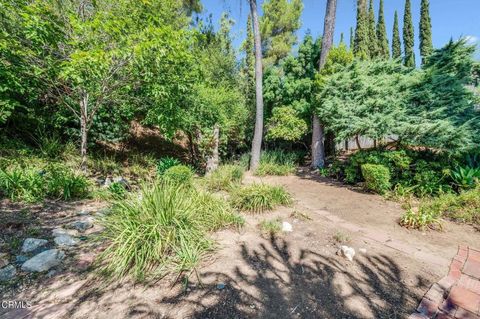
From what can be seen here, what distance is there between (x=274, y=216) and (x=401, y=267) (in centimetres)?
179

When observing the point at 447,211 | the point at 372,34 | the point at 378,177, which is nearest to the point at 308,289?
the point at 447,211

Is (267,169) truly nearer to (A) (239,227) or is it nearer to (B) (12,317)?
(A) (239,227)

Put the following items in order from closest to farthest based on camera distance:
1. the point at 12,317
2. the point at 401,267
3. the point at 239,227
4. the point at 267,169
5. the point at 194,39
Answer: the point at 12,317 < the point at 401,267 < the point at 239,227 < the point at 194,39 < the point at 267,169

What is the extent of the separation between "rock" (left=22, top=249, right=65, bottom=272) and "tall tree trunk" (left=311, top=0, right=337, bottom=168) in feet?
23.1

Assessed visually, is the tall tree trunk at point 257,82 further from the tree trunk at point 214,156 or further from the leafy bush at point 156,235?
the leafy bush at point 156,235

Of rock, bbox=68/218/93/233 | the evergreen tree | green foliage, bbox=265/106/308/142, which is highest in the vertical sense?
the evergreen tree

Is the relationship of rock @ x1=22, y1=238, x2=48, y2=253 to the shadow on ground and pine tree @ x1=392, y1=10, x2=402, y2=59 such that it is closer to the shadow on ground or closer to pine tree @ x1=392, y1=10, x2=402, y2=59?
the shadow on ground

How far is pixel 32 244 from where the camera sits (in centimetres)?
284

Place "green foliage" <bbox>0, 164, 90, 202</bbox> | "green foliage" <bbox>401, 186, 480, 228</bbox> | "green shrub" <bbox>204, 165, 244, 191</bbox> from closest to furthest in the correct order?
"green foliage" <bbox>401, 186, 480, 228</bbox>, "green foliage" <bbox>0, 164, 90, 202</bbox>, "green shrub" <bbox>204, 165, 244, 191</bbox>

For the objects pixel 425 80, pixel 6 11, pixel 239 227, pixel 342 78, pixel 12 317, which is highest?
pixel 6 11

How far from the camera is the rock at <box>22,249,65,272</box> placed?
8.24ft

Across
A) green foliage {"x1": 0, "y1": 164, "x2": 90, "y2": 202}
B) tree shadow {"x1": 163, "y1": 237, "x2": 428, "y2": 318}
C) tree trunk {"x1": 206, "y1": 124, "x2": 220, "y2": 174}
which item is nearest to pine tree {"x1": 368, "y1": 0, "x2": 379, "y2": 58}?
tree trunk {"x1": 206, "y1": 124, "x2": 220, "y2": 174}

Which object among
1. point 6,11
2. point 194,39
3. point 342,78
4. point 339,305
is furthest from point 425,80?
point 6,11

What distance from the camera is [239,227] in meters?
3.30
